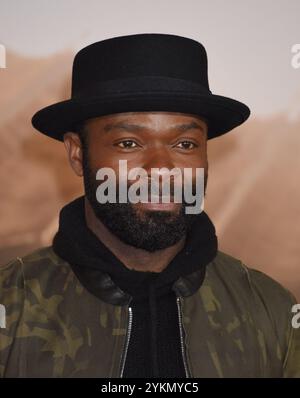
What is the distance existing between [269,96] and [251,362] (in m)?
0.93

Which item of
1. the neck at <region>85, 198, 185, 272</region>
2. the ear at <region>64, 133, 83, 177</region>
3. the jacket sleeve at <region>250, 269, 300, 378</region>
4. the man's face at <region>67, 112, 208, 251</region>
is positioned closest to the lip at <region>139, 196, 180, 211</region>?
the man's face at <region>67, 112, 208, 251</region>

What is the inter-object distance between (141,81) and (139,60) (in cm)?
6

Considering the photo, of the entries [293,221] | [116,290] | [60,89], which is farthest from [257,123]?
[116,290]

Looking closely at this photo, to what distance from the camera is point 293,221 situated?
84.1 inches

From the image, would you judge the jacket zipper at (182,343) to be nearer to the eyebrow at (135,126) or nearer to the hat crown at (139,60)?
the eyebrow at (135,126)

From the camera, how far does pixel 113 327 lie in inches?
56.5

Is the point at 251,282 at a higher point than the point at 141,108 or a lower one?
lower

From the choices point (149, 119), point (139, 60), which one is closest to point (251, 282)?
point (149, 119)

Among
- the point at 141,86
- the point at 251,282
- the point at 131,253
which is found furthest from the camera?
the point at 251,282

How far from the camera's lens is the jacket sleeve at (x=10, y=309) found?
1.41m

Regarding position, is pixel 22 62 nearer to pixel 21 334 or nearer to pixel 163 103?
pixel 163 103

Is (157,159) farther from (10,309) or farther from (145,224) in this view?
(10,309)

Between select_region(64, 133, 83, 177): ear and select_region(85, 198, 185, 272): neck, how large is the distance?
12 cm

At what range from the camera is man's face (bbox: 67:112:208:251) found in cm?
141
